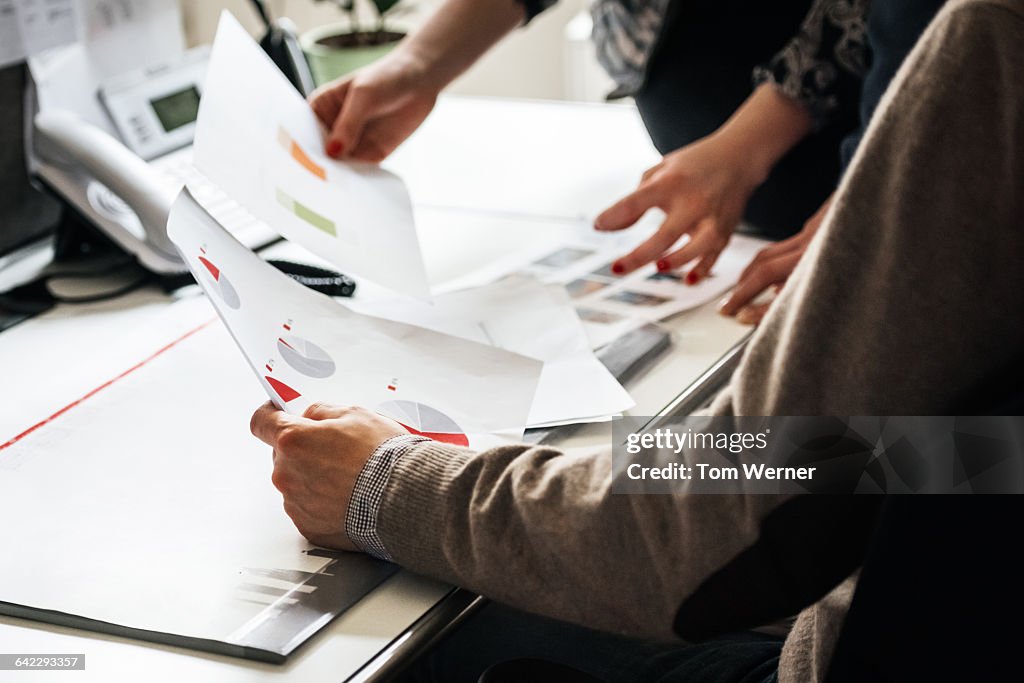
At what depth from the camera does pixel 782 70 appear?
1216mm

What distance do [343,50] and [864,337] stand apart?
1262 mm

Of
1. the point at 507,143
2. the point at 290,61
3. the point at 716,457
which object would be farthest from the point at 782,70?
the point at 716,457

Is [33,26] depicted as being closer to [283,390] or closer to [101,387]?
[101,387]

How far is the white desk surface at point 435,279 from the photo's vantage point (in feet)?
2.04

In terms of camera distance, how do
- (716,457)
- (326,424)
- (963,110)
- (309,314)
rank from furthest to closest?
(309,314)
(326,424)
(716,457)
(963,110)

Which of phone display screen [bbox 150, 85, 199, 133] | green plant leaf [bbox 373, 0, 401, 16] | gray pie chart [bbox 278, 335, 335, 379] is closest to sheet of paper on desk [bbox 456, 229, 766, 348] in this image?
gray pie chart [bbox 278, 335, 335, 379]

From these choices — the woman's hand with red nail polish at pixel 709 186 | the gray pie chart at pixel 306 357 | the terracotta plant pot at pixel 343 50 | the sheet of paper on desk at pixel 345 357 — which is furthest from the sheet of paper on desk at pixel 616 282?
the terracotta plant pot at pixel 343 50

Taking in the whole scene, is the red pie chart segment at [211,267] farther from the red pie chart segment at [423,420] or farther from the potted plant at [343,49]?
the potted plant at [343,49]

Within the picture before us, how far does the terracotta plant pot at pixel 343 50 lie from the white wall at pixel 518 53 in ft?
2.81

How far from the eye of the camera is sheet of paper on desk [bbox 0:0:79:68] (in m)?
1.17

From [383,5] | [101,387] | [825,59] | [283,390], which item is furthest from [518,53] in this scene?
[283,390]

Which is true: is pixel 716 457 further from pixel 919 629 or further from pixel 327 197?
pixel 327 197

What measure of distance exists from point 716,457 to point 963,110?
221 mm

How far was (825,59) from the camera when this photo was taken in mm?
1192
